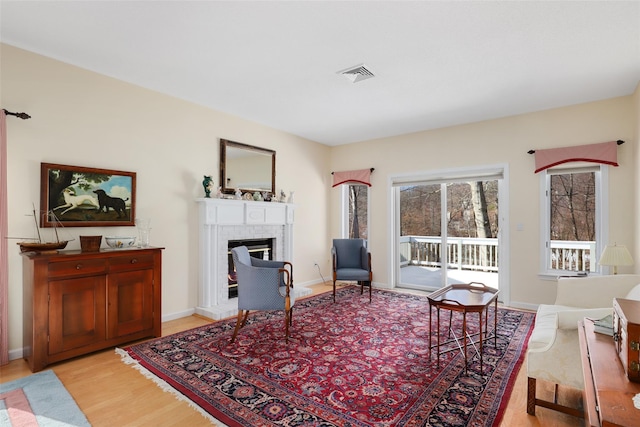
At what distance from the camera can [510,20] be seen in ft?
8.01

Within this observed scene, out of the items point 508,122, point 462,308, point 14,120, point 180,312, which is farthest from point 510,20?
point 180,312

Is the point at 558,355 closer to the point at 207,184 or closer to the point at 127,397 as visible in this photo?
the point at 127,397

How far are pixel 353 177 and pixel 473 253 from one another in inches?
98.5

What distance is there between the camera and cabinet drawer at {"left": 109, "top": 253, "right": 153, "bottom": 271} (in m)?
3.09

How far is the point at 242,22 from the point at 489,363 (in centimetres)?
349

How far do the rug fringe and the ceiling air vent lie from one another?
3.16 metres

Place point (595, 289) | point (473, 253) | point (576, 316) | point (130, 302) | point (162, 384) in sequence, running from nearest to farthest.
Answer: point (576, 316)
point (162, 384)
point (595, 289)
point (130, 302)
point (473, 253)

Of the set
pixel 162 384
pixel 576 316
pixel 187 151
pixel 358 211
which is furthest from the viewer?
pixel 358 211

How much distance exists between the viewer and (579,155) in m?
4.09

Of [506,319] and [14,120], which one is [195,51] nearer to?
[14,120]

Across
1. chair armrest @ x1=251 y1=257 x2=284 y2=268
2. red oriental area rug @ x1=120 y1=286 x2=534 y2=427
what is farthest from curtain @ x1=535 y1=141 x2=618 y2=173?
chair armrest @ x1=251 y1=257 x2=284 y2=268

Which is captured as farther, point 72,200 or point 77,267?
point 72,200

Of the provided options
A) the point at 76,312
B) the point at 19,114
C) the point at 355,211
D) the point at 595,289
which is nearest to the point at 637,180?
the point at 595,289

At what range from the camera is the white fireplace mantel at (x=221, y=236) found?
4.27m
